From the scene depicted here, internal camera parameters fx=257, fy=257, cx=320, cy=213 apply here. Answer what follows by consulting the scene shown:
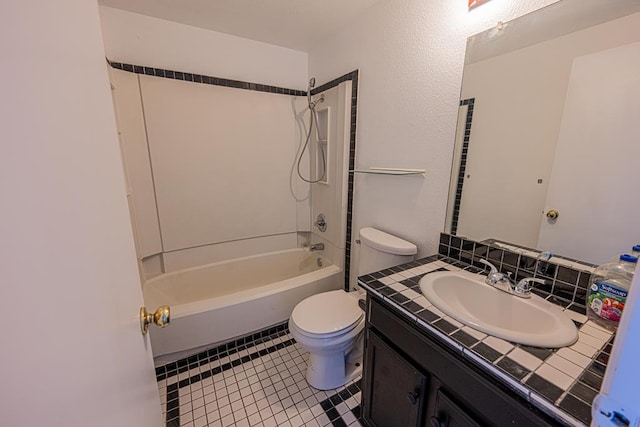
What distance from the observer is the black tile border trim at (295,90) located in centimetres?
182

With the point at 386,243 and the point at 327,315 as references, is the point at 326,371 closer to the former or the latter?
the point at 327,315

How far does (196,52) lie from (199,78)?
7.7 inches

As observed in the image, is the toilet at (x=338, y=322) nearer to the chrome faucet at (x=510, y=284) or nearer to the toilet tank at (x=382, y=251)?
the toilet tank at (x=382, y=251)

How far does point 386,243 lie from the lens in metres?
1.52

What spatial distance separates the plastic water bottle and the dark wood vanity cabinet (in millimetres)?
479

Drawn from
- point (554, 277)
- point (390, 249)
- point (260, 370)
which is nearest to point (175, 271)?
point (260, 370)

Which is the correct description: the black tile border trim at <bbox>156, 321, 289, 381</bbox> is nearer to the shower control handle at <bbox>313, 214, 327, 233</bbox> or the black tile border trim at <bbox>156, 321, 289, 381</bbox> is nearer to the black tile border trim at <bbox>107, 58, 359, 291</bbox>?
the black tile border trim at <bbox>107, 58, 359, 291</bbox>

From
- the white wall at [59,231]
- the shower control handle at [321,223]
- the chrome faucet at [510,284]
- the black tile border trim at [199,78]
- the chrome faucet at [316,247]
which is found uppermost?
the black tile border trim at [199,78]

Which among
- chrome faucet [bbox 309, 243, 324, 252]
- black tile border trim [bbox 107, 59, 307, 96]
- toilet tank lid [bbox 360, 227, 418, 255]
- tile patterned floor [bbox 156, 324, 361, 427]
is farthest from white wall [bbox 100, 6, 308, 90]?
tile patterned floor [bbox 156, 324, 361, 427]

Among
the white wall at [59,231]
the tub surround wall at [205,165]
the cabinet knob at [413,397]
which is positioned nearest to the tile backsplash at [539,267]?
the cabinet knob at [413,397]

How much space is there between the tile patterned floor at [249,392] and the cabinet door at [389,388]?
0.32 metres

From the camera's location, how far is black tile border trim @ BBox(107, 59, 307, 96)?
1779 millimetres

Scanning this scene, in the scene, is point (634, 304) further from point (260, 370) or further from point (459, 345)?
point (260, 370)

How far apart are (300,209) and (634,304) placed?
2.42 meters
